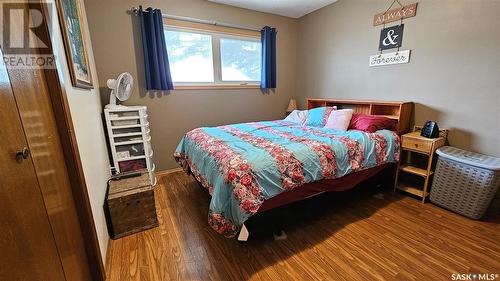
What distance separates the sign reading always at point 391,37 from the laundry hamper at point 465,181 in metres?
1.34

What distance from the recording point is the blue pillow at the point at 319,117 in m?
2.86

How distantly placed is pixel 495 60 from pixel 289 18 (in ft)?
9.28

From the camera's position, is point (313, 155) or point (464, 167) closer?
point (313, 155)

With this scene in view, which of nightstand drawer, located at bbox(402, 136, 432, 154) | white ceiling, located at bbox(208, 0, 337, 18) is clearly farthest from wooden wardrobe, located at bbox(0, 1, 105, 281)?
nightstand drawer, located at bbox(402, 136, 432, 154)

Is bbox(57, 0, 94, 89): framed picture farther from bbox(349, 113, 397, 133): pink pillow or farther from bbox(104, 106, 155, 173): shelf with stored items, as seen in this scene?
bbox(349, 113, 397, 133): pink pillow

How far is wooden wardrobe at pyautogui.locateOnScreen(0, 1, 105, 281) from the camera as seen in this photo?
26.3 inches

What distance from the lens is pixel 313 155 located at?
70.1 inches

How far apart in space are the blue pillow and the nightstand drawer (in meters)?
0.90

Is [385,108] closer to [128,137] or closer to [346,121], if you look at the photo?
[346,121]

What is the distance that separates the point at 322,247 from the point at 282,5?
3362mm

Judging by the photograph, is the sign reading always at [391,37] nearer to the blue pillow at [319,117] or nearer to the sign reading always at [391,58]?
the sign reading always at [391,58]

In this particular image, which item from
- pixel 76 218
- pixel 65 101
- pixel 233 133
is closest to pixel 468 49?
pixel 233 133

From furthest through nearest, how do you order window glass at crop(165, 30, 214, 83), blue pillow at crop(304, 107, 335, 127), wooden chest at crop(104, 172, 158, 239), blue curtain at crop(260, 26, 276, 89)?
blue curtain at crop(260, 26, 276, 89) < window glass at crop(165, 30, 214, 83) < blue pillow at crop(304, 107, 335, 127) < wooden chest at crop(104, 172, 158, 239)

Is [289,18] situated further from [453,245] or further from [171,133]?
[453,245]
